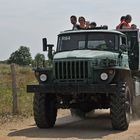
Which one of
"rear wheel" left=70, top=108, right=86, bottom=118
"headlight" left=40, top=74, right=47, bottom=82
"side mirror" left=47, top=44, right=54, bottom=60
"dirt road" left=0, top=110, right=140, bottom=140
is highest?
"side mirror" left=47, top=44, right=54, bottom=60

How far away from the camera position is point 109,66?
12094 mm

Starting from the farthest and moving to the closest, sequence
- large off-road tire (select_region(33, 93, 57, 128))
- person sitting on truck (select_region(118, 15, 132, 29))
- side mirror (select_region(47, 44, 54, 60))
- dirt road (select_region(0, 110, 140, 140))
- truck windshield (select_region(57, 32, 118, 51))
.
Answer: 1. person sitting on truck (select_region(118, 15, 132, 29))
2. side mirror (select_region(47, 44, 54, 60))
3. truck windshield (select_region(57, 32, 118, 51))
4. large off-road tire (select_region(33, 93, 57, 128))
5. dirt road (select_region(0, 110, 140, 140))

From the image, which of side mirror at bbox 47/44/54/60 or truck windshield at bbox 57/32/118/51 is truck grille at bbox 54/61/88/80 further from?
side mirror at bbox 47/44/54/60

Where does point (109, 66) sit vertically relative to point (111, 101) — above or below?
above

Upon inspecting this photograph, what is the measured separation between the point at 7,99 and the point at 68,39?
6.83 meters

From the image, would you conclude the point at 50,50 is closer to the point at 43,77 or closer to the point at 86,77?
the point at 43,77

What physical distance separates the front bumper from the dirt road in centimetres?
100

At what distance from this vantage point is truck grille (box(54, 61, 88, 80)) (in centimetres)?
1217

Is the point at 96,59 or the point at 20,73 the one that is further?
the point at 20,73

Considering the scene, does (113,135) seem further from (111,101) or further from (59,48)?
(59,48)

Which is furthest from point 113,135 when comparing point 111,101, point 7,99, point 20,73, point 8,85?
point 20,73

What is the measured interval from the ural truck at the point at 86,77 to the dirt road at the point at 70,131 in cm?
41

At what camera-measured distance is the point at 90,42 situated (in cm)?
1339

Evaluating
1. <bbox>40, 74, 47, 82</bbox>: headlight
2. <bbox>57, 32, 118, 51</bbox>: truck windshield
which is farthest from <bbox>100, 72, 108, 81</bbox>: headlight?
<bbox>40, 74, 47, 82</bbox>: headlight
